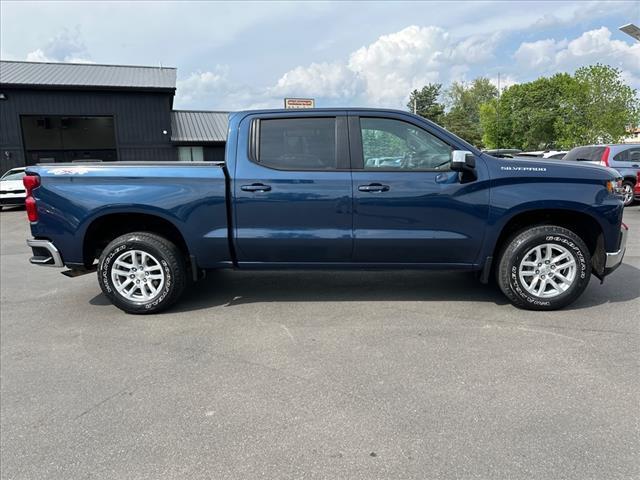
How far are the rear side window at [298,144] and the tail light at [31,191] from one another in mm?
2162

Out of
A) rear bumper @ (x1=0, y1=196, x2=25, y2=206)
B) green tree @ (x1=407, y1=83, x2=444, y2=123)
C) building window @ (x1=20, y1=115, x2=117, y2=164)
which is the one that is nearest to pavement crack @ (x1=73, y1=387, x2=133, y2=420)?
rear bumper @ (x1=0, y1=196, x2=25, y2=206)

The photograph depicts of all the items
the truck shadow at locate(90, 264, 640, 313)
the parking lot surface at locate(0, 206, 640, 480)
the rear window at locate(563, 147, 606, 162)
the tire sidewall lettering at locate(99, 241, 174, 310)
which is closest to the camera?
the parking lot surface at locate(0, 206, 640, 480)

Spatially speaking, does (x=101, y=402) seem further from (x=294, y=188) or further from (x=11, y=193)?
(x=11, y=193)

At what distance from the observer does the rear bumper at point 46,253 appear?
4512mm

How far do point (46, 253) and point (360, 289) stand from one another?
3311mm

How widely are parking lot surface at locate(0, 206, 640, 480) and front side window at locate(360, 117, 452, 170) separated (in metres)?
1.43

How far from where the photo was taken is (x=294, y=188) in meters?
4.29

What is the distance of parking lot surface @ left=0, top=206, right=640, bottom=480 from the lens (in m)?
2.37

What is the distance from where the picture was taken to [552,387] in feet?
9.87

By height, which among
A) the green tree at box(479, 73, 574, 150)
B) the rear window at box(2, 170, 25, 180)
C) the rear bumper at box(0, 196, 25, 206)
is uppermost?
the green tree at box(479, 73, 574, 150)

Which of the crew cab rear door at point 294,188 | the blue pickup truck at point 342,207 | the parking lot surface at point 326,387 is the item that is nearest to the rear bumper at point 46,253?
the blue pickup truck at point 342,207

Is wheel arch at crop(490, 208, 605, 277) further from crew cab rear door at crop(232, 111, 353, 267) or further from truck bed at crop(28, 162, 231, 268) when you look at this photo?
truck bed at crop(28, 162, 231, 268)

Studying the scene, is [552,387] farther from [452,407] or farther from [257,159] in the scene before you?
[257,159]

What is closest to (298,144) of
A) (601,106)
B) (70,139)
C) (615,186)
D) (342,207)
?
(342,207)
